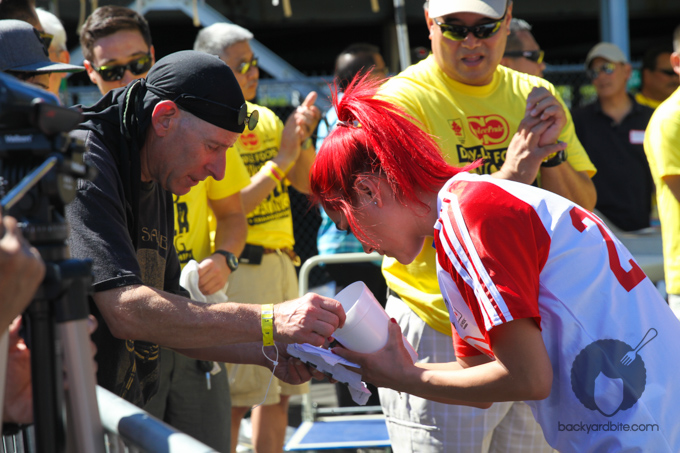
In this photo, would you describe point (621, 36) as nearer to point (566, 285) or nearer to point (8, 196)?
point (566, 285)

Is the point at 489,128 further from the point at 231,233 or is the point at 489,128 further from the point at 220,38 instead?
the point at 220,38

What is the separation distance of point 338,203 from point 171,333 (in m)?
0.59

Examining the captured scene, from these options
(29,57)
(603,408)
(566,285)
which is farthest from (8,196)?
(29,57)

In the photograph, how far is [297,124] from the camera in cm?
427

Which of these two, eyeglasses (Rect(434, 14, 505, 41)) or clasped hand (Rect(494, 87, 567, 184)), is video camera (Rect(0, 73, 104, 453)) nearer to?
clasped hand (Rect(494, 87, 567, 184))

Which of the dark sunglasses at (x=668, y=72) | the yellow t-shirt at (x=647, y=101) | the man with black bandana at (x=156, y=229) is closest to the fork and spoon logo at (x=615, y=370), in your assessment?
the man with black bandana at (x=156, y=229)

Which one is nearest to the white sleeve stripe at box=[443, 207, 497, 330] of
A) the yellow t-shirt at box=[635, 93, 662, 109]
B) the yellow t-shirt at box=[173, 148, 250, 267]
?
the yellow t-shirt at box=[173, 148, 250, 267]

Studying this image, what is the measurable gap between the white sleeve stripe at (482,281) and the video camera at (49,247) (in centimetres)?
84

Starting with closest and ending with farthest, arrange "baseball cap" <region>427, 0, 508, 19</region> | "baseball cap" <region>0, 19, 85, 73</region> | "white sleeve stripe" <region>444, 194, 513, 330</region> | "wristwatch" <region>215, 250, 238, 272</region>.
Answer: "white sleeve stripe" <region>444, 194, 513, 330</region>
"baseball cap" <region>0, 19, 85, 73</region>
"baseball cap" <region>427, 0, 508, 19</region>
"wristwatch" <region>215, 250, 238, 272</region>

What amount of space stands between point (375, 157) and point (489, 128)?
105 centimetres

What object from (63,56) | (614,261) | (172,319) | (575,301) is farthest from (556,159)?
(63,56)

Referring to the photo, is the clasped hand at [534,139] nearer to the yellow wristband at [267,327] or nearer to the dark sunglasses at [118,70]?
the yellow wristband at [267,327]

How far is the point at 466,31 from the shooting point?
292 cm

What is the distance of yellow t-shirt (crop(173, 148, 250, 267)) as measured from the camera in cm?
353
